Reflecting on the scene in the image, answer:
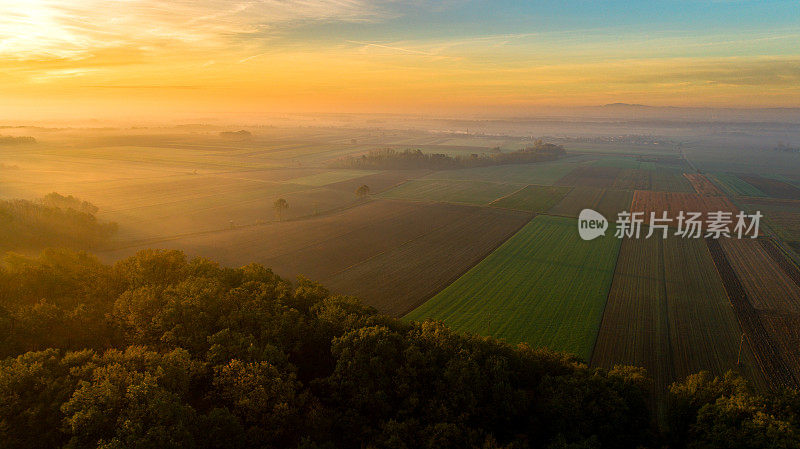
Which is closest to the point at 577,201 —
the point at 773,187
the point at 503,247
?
the point at 503,247

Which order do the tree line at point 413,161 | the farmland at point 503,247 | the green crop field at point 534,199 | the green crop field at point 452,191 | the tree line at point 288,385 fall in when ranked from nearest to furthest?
the tree line at point 288,385, the farmland at point 503,247, the green crop field at point 534,199, the green crop field at point 452,191, the tree line at point 413,161

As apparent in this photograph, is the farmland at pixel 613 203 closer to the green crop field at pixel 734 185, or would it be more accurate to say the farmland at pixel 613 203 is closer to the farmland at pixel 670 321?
the green crop field at pixel 734 185

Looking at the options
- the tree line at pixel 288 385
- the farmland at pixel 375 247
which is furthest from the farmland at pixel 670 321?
the farmland at pixel 375 247

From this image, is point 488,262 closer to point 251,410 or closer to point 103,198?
point 251,410

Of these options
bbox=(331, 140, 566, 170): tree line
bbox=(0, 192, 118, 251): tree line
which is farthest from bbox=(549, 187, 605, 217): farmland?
bbox=(0, 192, 118, 251): tree line

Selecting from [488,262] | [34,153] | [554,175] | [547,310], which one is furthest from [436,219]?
[34,153]

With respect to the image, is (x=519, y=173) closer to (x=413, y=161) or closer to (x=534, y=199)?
(x=413, y=161)
